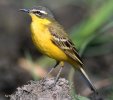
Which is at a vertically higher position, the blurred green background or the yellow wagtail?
the blurred green background

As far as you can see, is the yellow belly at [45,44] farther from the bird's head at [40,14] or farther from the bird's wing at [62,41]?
the bird's head at [40,14]

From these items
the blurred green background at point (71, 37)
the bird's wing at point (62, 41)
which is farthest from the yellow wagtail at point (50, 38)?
the blurred green background at point (71, 37)

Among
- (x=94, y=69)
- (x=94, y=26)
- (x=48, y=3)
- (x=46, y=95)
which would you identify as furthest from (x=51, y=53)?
(x=48, y=3)

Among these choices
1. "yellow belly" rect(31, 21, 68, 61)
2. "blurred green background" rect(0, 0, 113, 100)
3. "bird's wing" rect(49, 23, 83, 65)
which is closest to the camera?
"yellow belly" rect(31, 21, 68, 61)

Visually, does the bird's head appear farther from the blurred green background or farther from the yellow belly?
the blurred green background

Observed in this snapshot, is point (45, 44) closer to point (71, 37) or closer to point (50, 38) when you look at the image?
point (50, 38)

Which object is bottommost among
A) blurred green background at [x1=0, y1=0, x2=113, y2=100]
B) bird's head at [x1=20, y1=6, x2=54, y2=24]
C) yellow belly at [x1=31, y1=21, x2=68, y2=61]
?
yellow belly at [x1=31, y1=21, x2=68, y2=61]

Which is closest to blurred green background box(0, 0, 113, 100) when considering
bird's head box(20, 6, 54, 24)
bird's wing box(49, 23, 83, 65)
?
bird's wing box(49, 23, 83, 65)

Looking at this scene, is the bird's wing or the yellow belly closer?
the yellow belly
